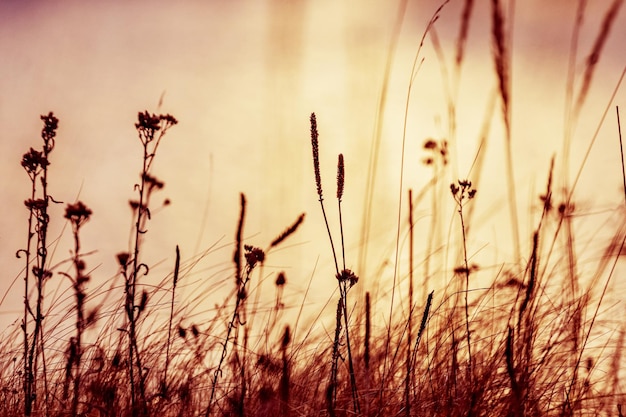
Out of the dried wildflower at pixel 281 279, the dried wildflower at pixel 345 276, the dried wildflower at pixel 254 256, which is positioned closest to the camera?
the dried wildflower at pixel 345 276

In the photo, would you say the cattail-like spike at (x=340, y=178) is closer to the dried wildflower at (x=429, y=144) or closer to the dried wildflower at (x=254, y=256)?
the dried wildflower at (x=254, y=256)

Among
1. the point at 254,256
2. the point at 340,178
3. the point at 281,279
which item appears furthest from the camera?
the point at 281,279

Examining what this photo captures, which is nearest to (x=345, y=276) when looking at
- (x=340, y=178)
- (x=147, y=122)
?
(x=340, y=178)

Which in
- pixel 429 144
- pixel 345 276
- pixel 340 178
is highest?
pixel 429 144

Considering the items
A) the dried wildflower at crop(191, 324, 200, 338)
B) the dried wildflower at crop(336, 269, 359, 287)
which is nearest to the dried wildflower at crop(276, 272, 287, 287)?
the dried wildflower at crop(191, 324, 200, 338)

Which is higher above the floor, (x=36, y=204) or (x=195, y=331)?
(x=36, y=204)

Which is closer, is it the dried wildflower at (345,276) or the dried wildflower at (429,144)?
the dried wildflower at (345,276)

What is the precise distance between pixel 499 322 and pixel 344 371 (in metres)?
0.59

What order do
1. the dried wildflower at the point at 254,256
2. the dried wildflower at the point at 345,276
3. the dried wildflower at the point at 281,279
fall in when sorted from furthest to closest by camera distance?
the dried wildflower at the point at 281,279
the dried wildflower at the point at 254,256
the dried wildflower at the point at 345,276

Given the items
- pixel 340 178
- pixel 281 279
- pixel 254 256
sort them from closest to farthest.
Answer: pixel 340 178 → pixel 254 256 → pixel 281 279

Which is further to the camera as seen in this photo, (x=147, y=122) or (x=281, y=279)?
(x=281, y=279)

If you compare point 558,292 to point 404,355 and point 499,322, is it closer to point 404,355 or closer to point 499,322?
point 499,322

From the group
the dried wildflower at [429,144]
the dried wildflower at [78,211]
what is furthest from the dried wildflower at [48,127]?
the dried wildflower at [429,144]

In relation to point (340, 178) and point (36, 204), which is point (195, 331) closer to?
point (36, 204)
